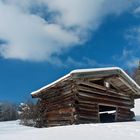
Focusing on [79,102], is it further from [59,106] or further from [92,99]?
[59,106]

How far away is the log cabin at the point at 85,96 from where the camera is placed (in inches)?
786

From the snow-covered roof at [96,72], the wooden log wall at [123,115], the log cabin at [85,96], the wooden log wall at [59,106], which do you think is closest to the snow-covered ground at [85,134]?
the snow-covered roof at [96,72]

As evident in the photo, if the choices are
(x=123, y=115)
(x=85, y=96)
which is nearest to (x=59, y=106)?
(x=85, y=96)

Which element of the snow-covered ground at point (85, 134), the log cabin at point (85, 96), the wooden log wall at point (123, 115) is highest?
the log cabin at point (85, 96)

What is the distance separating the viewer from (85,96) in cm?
2039

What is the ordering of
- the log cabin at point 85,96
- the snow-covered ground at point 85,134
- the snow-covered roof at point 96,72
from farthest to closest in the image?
the log cabin at point 85,96
the snow-covered roof at point 96,72
the snow-covered ground at point 85,134

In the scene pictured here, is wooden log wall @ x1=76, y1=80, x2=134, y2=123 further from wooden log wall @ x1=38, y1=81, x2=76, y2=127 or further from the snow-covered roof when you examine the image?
the snow-covered roof

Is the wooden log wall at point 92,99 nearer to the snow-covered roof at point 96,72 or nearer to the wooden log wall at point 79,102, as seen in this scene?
the wooden log wall at point 79,102

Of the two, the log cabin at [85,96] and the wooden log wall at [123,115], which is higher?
the log cabin at [85,96]

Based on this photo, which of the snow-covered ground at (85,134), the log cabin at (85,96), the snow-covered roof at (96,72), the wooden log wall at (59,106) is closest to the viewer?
the snow-covered ground at (85,134)

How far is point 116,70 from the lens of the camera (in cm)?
2084

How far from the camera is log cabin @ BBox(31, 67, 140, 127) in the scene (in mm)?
19969

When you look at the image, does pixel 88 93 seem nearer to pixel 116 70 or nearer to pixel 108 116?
pixel 116 70

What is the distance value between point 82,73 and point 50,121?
4549 mm
